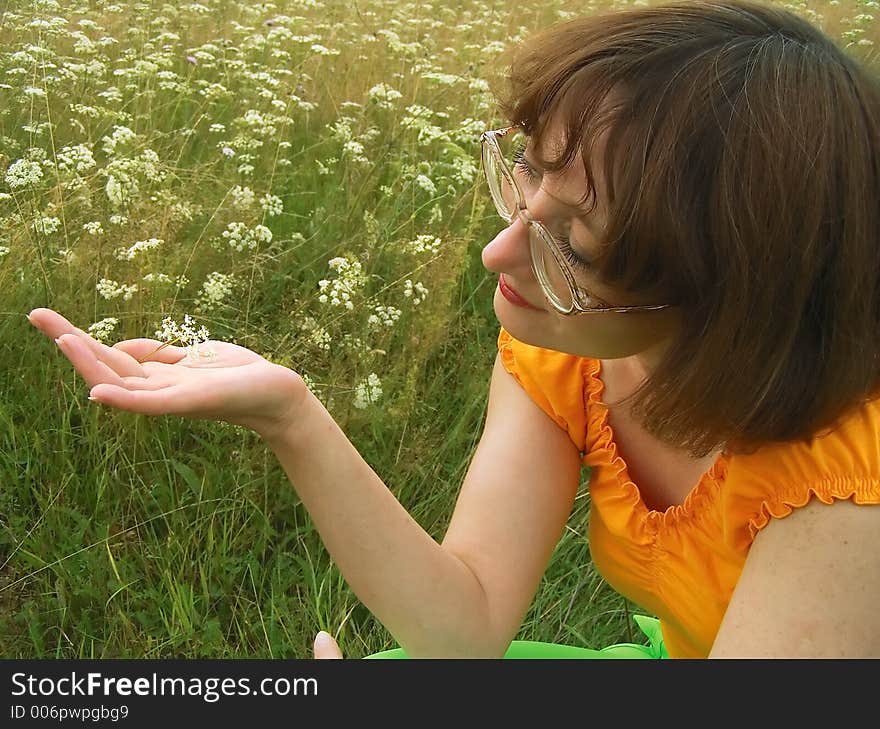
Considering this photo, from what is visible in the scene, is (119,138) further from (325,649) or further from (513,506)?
(325,649)

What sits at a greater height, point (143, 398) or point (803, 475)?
point (143, 398)

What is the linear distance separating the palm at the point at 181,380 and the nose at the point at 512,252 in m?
0.31

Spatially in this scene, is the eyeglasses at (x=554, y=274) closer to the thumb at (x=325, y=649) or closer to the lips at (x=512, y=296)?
the lips at (x=512, y=296)

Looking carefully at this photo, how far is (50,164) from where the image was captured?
2.26 meters

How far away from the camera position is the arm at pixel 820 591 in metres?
1.24

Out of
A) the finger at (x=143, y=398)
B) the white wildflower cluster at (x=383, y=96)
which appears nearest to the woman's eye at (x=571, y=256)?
Result: the finger at (x=143, y=398)

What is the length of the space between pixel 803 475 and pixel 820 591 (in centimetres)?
14

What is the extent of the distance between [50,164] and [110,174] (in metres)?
0.13

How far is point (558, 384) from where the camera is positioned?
160cm

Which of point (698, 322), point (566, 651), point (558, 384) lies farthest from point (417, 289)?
point (698, 322)

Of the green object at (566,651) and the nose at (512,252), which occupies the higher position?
the nose at (512,252)

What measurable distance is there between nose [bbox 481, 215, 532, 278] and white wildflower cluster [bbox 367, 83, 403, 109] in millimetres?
1869

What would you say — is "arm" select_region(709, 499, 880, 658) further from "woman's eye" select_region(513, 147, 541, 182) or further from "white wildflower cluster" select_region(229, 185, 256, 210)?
"white wildflower cluster" select_region(229, 185, 256, 210)

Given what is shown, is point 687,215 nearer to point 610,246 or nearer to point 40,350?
point 610,246
